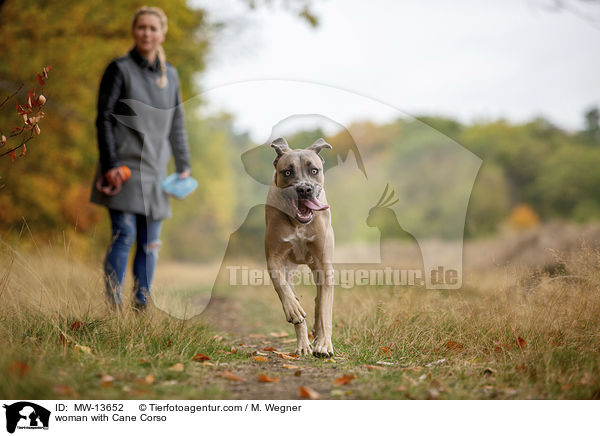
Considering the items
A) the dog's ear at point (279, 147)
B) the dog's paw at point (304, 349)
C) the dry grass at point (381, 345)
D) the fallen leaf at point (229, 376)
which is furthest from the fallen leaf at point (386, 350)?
the dog's ear at point (279, 147)

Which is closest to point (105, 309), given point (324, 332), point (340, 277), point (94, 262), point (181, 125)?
point (94, 262)

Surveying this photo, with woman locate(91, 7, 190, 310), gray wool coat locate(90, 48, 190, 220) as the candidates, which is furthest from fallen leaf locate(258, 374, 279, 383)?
gray wool coat locate(90, 48, 190, 220)

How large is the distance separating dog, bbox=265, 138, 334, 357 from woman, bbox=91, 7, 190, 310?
4.43 feet

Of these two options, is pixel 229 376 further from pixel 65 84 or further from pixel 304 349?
pixel 65 84

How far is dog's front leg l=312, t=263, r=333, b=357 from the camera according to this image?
13.6ft

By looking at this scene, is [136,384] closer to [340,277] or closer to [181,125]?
[181,125]

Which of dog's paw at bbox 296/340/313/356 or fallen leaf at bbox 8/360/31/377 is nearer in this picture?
fallen leaf at bbox 8/360/31/377

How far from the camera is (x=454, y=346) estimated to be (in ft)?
13.7

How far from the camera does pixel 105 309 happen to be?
443 centimetres

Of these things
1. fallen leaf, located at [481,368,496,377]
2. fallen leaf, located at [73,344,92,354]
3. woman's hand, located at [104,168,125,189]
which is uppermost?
woman's hand, located at [104,168,125,189]

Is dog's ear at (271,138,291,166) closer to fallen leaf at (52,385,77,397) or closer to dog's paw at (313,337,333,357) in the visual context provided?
dog's paw at (313,337,333,357)

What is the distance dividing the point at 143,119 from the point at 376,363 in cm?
317

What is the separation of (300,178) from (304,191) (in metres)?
0.19

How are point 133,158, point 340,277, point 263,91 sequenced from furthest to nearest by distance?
1. point 340,277
2. point 133,158
3. point 263,91
